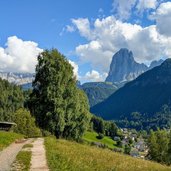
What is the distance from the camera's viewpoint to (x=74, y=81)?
227 feet

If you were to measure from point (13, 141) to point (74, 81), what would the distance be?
25.2 meters

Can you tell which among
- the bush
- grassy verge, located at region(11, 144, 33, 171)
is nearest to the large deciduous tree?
the bush

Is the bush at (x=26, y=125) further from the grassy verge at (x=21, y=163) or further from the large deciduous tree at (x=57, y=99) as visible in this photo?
the grassy verge at (x=21, y=163)

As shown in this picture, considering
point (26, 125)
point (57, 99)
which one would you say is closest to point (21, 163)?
point (57, 99)

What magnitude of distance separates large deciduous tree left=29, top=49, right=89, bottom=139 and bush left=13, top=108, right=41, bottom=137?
205 inches

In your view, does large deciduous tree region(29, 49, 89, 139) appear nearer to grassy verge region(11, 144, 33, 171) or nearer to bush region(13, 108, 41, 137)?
bush region(13, 108, 41, 137)

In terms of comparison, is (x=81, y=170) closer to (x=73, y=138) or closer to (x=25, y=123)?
(x=73, y=138)

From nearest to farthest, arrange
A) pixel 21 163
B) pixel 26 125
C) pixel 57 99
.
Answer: pixel 21 163
pixel 57 99
pixel 26 125

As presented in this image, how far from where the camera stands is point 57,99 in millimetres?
64375

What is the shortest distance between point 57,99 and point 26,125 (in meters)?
17.3

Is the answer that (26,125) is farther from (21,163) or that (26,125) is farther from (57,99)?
(21,163)

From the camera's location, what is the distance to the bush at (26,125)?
74750mm

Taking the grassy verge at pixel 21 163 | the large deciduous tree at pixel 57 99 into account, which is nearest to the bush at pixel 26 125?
the large deciduous tree at pixel 57 99

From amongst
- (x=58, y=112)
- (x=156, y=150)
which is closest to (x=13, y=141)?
(x=58, y=112)
